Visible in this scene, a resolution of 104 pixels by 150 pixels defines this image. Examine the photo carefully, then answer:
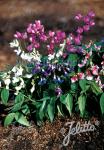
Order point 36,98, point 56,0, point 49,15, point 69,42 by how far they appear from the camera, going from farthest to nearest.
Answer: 1. point 56,0
2. point 49,15
3. point 36,98
4. point 69,42

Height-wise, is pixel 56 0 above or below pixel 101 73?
above

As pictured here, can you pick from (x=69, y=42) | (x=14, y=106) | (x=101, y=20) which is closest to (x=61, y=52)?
(x=69, y=42)

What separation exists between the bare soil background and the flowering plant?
0.12 metres

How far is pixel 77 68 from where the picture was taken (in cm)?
423

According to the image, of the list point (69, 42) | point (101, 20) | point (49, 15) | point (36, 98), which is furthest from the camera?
point (49, 15)

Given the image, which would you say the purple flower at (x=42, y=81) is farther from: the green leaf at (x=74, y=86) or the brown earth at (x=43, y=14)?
the brown earth at (x=43, y=14)

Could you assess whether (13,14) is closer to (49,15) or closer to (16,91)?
(49,15)

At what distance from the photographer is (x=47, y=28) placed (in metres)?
8.21

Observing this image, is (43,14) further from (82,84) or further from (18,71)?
(82,84)

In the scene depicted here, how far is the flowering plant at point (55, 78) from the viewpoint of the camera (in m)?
4.09

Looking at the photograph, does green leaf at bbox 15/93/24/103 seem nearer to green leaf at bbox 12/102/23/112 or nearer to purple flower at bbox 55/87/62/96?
green leaf at bbox 12/102/23/112

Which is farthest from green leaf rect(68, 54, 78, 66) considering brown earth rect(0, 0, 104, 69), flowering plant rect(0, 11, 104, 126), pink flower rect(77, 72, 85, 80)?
brown earth rect(0, 0, 104, 69)

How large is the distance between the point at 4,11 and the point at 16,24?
3.14 ft

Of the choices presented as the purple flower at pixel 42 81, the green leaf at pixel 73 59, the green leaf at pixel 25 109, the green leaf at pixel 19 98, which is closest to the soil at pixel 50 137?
the green leaf at pixel 25 109
